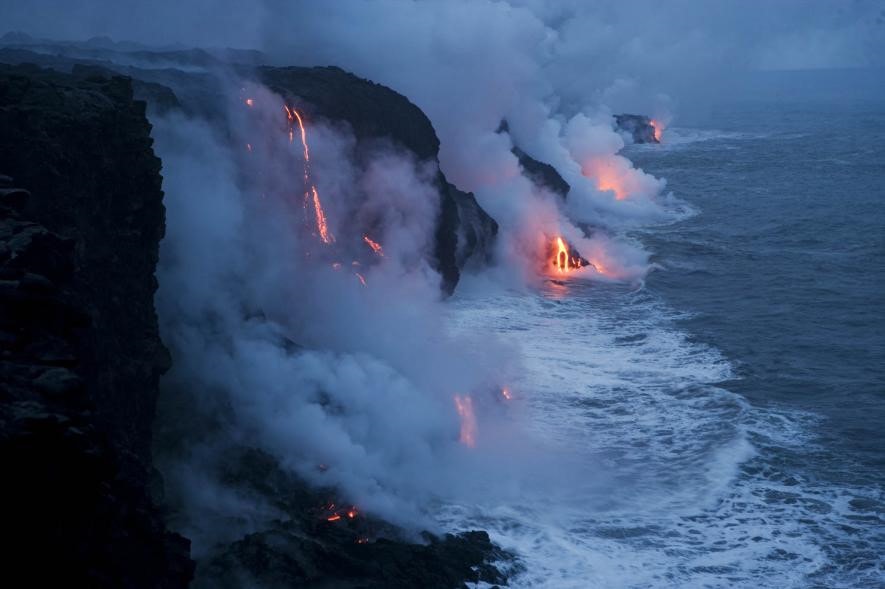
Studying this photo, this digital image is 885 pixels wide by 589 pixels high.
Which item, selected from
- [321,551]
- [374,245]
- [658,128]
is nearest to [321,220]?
[374,245]

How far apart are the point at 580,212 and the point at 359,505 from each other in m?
38.1

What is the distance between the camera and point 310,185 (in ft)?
97.4

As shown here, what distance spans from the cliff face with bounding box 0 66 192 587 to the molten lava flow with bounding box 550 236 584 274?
27.3 metres

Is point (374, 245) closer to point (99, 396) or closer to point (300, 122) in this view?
point (300, 122)

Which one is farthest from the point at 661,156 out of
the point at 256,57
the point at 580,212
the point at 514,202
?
the point at 256,57

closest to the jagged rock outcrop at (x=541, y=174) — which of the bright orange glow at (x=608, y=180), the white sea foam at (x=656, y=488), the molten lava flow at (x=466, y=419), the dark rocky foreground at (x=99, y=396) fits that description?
the bright orange glow at (x=608, y=180)

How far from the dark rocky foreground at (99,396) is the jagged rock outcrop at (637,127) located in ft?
285

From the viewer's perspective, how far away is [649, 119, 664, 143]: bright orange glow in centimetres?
→ 10356

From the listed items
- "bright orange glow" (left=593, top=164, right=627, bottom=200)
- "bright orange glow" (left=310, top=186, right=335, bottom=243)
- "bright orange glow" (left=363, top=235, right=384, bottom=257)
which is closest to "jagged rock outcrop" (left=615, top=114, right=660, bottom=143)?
"bright orange glow" (left=593, top=164, right=627, bottom=200)

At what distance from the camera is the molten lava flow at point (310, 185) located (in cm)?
2952

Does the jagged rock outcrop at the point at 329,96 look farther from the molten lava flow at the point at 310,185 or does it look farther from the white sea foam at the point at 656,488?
the white sea foam at the point at 656,488

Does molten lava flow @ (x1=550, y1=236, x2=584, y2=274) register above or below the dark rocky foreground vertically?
above

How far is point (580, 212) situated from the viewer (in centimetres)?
5288

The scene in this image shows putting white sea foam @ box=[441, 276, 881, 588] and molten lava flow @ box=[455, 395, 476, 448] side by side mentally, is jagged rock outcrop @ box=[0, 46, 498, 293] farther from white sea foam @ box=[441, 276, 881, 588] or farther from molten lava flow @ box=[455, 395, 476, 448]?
molten lava flow @ box=[455, 395, 476, 448]
